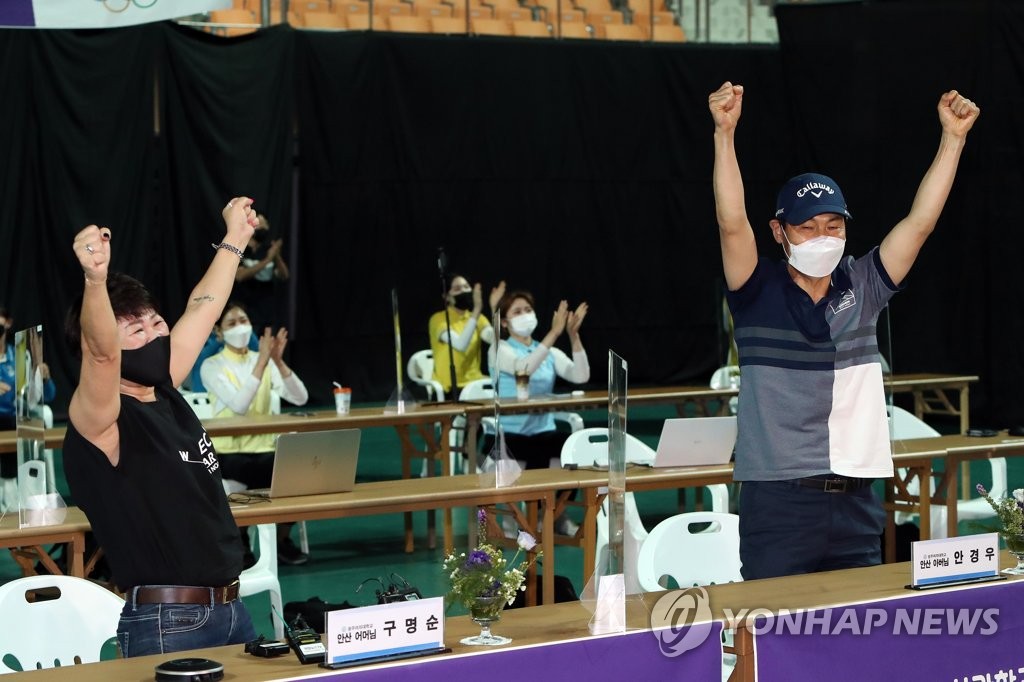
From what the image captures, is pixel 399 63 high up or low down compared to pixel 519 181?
up

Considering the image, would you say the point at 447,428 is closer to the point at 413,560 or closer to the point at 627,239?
Answer: the point at 413,560

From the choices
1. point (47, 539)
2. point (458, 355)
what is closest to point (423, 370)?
point (458, 355)

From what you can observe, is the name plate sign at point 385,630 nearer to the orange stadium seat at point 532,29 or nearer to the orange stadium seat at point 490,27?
the orange stadium seat at point 490,27

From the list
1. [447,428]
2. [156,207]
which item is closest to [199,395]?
[447,428]

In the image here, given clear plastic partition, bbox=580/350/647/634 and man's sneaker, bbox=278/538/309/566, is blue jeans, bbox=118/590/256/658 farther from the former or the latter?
man's sneaker, bbox=278/538/309/566

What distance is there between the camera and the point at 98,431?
234cm

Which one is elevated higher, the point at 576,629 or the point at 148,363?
the point at 148,363

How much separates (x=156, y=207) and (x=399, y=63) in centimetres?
251

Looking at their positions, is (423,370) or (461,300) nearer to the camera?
(461,300)

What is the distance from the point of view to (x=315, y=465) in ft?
15.1

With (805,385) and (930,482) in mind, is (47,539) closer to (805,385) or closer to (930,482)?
(805,385)

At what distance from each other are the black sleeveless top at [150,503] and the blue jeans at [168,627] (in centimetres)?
5

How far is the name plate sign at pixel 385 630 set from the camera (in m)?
2.22

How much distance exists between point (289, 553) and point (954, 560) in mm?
4242
